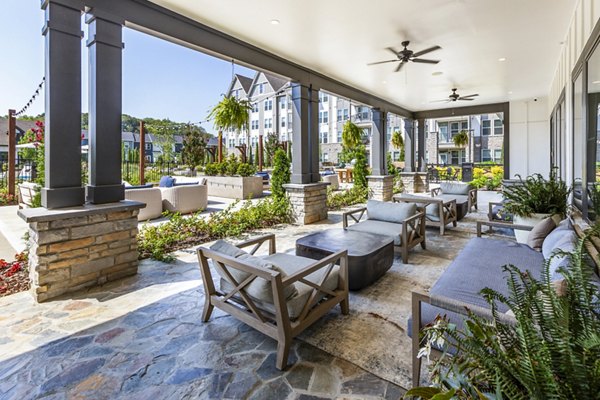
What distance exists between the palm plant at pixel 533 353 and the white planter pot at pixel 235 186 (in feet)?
31.7

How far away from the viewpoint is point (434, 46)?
558 centimetres

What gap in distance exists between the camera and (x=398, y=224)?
15.4 feet

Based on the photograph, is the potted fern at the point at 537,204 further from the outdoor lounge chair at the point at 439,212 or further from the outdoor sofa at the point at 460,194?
the outdoor sofa at the point at 460,194

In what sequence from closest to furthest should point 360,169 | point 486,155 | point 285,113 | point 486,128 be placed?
point 360,169 < point 486,128 < point 486,155 < point 285,113

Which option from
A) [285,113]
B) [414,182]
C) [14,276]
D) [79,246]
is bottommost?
[14,276]

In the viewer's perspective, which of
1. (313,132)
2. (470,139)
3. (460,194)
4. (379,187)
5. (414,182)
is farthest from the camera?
(470,139)

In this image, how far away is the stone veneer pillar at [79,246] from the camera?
3.07 meters

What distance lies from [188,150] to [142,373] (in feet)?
50.4

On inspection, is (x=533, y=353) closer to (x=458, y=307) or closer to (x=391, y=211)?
(x=458, y=307)

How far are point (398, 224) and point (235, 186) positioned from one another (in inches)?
289

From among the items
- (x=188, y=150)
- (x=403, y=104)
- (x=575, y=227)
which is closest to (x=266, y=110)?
(x=188, y=150)

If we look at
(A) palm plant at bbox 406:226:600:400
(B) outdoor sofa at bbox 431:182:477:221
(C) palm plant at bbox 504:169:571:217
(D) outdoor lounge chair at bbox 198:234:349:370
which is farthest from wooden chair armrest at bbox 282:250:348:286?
(B) outdoor sofa at bbox 431:182:477:221

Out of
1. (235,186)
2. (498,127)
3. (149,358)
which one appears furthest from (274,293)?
(498,127)

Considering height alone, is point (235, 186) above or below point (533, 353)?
above
